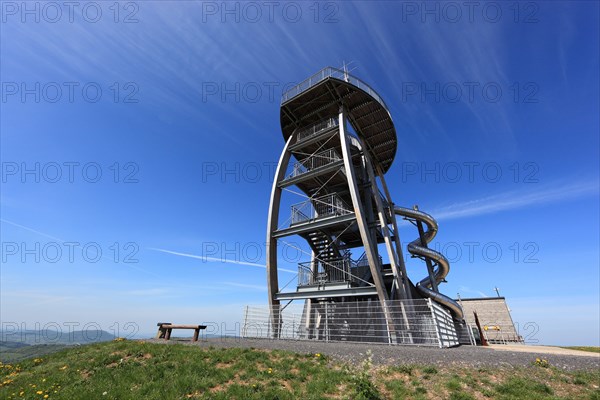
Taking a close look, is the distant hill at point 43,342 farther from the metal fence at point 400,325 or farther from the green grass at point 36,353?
the metal fence at point 400,325

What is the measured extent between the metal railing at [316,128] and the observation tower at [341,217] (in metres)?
0.08

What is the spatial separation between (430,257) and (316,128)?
13618mm

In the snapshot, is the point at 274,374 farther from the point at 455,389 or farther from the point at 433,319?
the point at 433,319

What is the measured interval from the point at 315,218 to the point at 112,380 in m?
11.4

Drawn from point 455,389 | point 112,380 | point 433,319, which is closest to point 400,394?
point 455,389

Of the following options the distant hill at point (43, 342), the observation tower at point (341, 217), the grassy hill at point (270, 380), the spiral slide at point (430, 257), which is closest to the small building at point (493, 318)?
the spiral slide at point (430, 257)

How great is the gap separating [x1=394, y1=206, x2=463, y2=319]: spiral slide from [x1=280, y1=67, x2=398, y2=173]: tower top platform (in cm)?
626

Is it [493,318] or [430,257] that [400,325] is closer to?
[430,257]

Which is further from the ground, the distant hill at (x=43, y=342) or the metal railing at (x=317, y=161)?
the metal railing at (x=317, y=161)

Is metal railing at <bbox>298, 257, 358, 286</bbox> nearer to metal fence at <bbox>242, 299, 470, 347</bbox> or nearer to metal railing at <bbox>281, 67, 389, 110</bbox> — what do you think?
metal fence at <bbox>242, 299, 470, 347</bbox>

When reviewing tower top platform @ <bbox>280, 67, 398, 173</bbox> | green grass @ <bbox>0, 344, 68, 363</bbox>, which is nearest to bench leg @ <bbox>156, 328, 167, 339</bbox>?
green grass @ <bbox>0, 344, 68, 363</bbox>

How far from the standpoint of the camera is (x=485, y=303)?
28.0m

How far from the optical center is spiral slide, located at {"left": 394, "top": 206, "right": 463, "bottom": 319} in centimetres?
1948

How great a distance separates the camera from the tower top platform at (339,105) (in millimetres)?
18234
